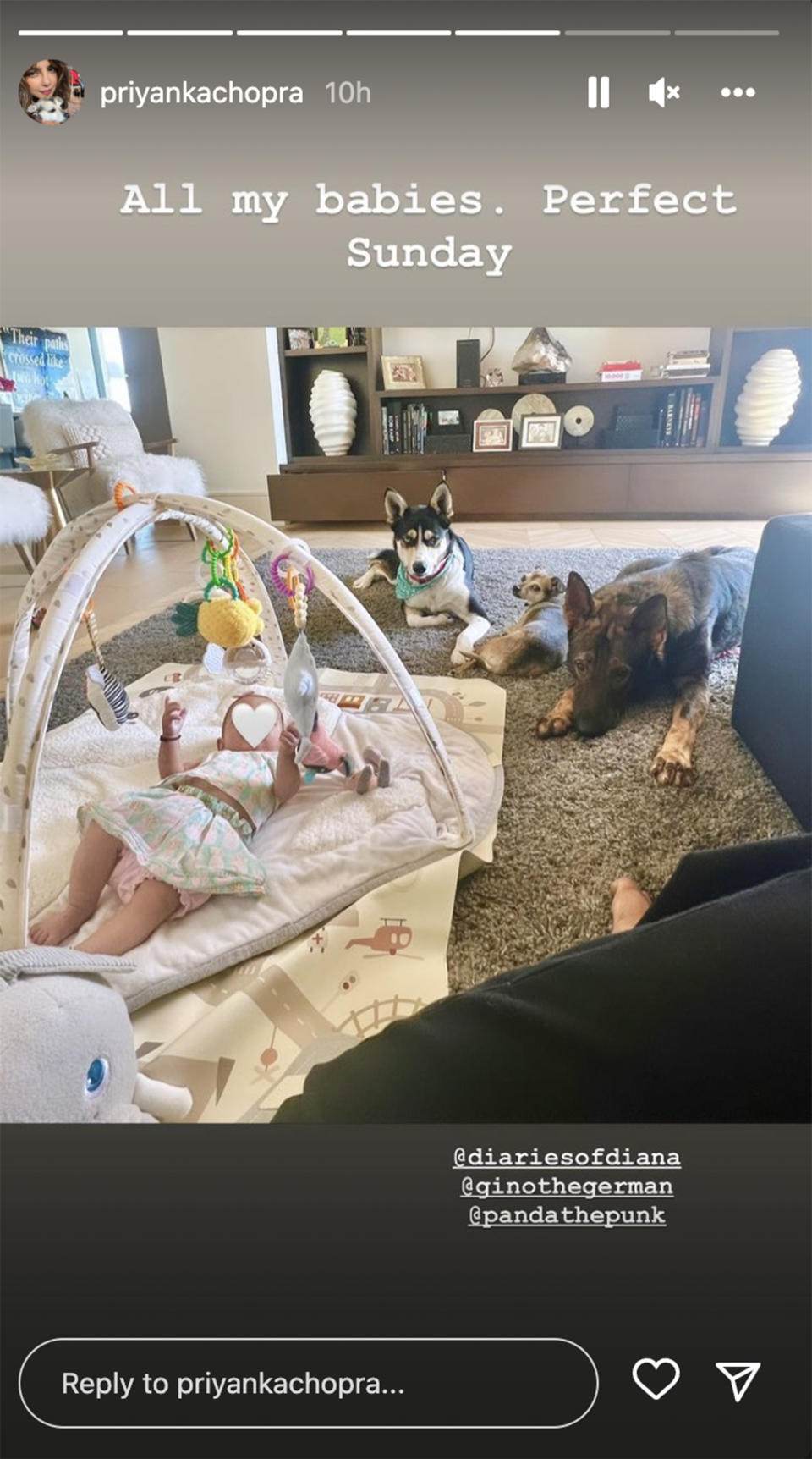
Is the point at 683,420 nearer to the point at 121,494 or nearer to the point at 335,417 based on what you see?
the point at 335,417

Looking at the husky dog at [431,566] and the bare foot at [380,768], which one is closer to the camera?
the bare foot at [380,768]

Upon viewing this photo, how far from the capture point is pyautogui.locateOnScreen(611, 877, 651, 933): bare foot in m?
0.60

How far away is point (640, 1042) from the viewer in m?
0.29

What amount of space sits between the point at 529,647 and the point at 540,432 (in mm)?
1249

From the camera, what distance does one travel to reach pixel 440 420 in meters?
2.18

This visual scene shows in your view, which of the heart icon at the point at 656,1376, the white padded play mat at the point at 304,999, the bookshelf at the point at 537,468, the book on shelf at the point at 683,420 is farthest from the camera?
the book on shelf at the point at 683,420

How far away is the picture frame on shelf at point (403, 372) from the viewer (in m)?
1.34

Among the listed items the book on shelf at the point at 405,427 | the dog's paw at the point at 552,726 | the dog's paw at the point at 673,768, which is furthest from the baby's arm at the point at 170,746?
the book on shelf at the point at 405,427

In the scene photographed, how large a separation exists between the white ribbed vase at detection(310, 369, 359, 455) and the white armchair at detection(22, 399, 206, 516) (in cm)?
79

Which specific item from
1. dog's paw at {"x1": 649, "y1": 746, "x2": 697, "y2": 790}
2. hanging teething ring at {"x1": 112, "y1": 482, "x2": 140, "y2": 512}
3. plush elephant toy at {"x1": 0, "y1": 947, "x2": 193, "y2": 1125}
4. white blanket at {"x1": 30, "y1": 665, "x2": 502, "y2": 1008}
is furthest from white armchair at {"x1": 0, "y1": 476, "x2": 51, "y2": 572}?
dog's paw at {"x1": 649, "y1": 746, "x2": 697, "y2": 790}

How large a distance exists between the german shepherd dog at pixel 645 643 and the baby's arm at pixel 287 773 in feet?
1.27

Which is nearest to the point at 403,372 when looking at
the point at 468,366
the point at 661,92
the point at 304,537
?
→ the point at 468,366

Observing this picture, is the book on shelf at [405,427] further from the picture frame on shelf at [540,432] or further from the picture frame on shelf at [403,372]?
the picture frame on shelf at [540,432]

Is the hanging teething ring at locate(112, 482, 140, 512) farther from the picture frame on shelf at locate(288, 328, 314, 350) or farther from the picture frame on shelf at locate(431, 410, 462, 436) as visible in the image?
the picture frame on shelf at locate(431, 410, 462, 436)
